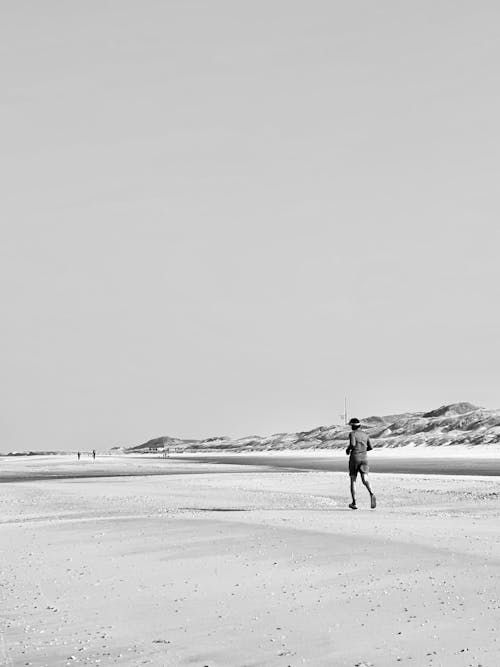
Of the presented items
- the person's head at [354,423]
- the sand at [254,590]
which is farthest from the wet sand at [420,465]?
the sand at [254,590]

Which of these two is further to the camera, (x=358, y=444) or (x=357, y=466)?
(x=358, y=444)

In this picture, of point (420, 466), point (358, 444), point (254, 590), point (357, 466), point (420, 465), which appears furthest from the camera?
point (420, 465)

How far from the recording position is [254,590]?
11602 mm

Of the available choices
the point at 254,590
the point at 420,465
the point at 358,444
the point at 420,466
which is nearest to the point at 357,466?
the point at 358,444

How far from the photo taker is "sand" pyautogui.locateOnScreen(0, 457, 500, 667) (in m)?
8.71

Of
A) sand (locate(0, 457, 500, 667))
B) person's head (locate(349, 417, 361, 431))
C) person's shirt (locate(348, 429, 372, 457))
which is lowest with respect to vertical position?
sand (locate(0, 457, 500, 667))

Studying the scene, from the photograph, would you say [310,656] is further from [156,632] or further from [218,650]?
[156,632]

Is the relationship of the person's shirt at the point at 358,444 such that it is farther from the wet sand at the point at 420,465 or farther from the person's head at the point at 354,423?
the wet sand at the point at 420,465

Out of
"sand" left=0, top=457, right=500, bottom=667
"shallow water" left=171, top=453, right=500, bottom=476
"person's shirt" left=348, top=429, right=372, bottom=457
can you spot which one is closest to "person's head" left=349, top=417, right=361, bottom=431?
"person's shirt" left=348, top=429, right=372, bottom=457

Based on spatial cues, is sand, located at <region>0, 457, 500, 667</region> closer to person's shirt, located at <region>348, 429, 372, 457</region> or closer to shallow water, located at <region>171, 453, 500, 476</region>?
person's shirt, located at <region>348, 429, 372, 457</region>

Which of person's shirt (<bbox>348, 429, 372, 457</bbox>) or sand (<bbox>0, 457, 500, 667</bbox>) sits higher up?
person's shirt (<bbox>348, 429, 372, 457</bbox>)

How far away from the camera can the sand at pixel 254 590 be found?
8711 millimetres

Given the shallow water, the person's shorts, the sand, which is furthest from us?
the shallow water

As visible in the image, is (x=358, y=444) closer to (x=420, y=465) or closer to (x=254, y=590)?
(x=254, y=590)
